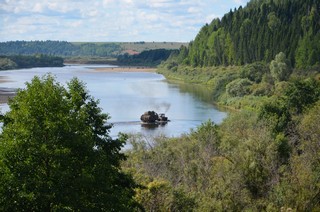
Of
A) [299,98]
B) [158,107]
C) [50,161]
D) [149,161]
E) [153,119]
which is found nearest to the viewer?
[50,161]

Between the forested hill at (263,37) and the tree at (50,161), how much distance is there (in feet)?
263

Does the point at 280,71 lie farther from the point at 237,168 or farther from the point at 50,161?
the point at 50,161

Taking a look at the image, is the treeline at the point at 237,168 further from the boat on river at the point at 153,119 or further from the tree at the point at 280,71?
the tree at the point at 280,71

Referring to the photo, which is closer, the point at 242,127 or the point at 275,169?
the point at 275,169

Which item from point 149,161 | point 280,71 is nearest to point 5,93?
point 280,71

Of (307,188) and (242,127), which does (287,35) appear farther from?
(307,188)

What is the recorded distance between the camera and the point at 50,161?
15.9 meters

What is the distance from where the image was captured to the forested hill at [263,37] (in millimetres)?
96312

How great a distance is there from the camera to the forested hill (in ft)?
316

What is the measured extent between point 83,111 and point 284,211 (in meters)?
11.5

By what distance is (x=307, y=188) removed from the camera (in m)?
25.7

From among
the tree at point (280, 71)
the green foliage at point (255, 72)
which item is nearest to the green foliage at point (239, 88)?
the green foliage at point (255, 72)

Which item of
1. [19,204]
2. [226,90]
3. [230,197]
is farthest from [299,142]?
[226,90]

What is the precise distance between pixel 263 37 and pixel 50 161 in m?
101
